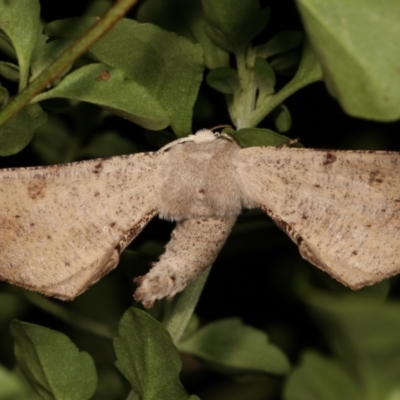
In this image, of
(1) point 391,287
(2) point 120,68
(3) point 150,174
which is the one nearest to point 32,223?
(3) point 150,174

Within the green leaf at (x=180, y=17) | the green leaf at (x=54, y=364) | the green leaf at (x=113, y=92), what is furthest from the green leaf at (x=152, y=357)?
the green leaf at (x=180, y=17)

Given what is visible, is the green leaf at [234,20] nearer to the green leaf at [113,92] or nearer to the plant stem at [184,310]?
the green leaf at [113,92]

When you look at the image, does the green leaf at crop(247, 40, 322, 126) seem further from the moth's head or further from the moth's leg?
the moth's leg

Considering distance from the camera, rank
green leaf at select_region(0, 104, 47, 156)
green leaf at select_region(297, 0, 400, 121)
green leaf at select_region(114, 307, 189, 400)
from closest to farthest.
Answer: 1. green leaf at select_region(297, 0, 400, 121)
2. green leaf at select_region(114, 307, 189, 400)
3. green leaf at select_region(0, 104, 47, 156)

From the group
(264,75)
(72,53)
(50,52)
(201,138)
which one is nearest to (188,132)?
(201,138)

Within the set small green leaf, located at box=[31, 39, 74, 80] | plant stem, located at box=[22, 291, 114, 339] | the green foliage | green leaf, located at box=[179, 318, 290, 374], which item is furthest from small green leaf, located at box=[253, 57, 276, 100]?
plant stem, located at box=[22, 291, 114, 339]

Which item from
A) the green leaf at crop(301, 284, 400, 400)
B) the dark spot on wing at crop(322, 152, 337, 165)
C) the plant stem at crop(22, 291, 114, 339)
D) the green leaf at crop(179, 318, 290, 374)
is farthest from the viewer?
the plant stem at crop(22, 291, 114, 339)

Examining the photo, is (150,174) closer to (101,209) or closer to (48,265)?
(101,209)

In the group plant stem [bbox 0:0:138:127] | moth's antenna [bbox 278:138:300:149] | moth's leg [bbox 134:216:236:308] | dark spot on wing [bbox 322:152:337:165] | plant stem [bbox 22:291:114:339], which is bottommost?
plant stem [bbox 22:291:114:339]
